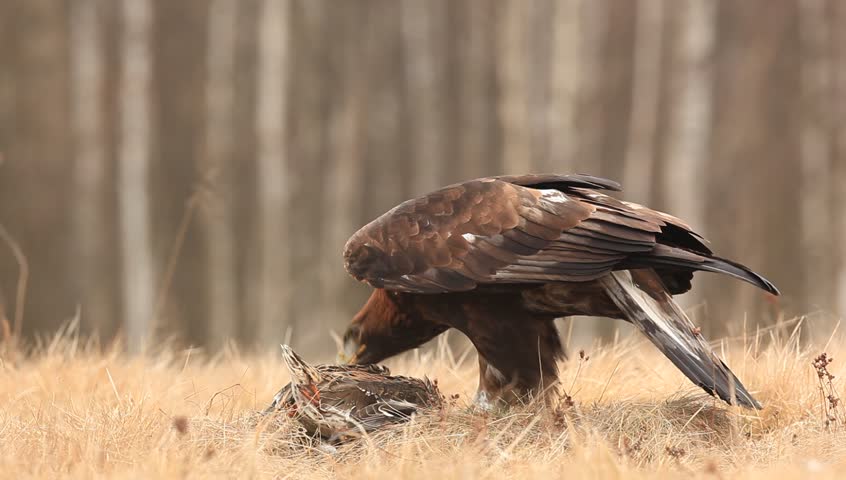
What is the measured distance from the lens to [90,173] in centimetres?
1180

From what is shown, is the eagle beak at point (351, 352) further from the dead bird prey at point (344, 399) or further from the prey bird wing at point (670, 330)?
the prey bird wing at point (670, 330)

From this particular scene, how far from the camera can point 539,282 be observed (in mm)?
3664

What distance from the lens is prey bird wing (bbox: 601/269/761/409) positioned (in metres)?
3.38

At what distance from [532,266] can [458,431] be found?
0.67m

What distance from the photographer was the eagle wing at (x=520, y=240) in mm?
3551

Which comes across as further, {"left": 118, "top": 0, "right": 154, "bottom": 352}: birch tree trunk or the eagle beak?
{"left": 118, "top": 0, "right": 154, "bottom": 352}: birch tree trunk

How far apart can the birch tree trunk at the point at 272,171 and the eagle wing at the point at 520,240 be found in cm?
764

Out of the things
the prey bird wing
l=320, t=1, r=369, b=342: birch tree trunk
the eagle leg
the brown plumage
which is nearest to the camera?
the prey bird wing

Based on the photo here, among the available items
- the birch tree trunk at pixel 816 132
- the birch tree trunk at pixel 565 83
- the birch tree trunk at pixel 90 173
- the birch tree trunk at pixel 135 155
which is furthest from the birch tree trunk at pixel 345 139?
the birch tree trunk at pixel 816 132

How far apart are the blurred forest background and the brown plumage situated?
7.56 metres

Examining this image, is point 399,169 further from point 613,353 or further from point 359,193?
point 613,353

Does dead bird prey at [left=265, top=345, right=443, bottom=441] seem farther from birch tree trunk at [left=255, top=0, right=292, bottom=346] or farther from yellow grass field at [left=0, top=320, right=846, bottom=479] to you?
birch tree trunk at [left=255, top=0, right=292, bottom=346]

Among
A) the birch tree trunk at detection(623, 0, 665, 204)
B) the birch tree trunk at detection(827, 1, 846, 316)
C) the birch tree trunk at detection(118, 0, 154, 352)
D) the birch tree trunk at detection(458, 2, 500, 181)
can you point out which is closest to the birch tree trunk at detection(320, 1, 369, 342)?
the birch tree trunk at detection(458, 2, 500, 181)

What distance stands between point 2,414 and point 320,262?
7969 mm
